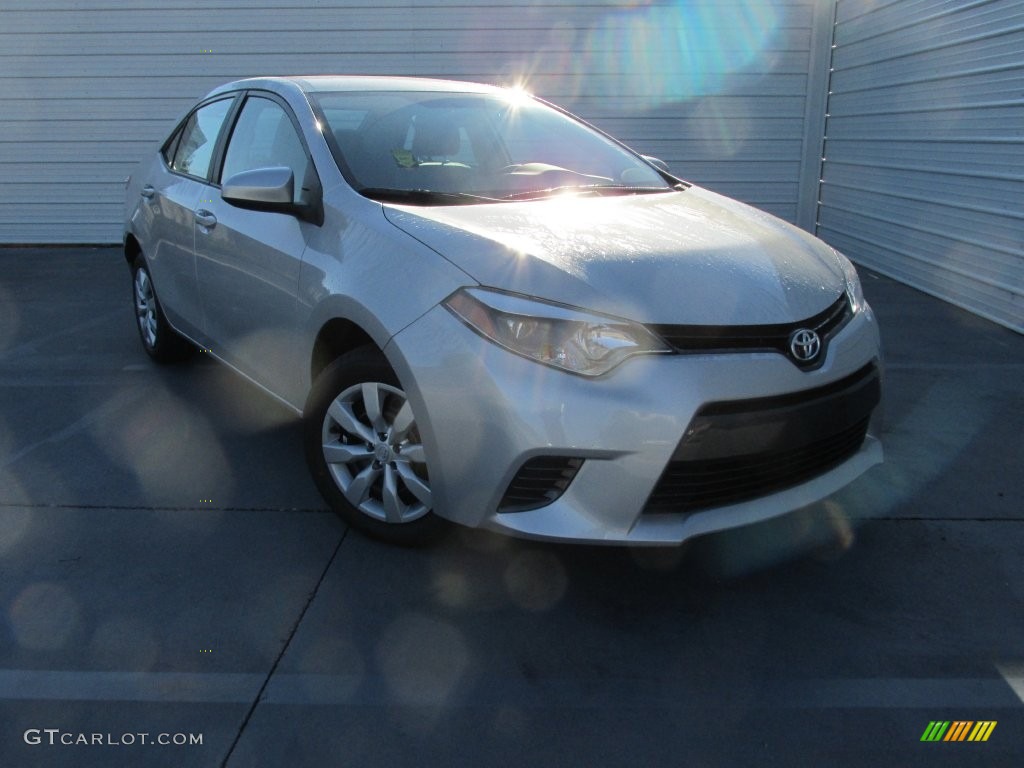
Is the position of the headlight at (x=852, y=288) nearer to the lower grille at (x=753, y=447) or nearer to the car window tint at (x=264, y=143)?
the lower grille at (x=753, y=447)

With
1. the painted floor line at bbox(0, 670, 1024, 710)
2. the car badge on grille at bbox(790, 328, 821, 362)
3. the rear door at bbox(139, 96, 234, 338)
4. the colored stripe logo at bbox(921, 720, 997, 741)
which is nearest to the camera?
the colored stripe logo at bbox(921, 720, 997, 741)

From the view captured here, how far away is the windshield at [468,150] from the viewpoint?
3.21 metres

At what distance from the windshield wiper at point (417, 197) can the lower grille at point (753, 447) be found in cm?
120

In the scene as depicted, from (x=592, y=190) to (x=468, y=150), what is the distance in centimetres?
58

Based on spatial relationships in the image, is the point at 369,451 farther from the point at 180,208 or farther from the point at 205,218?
the point at 180,208

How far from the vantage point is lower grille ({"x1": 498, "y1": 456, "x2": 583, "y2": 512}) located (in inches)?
93.6

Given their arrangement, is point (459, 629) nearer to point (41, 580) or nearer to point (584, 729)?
point (584, 729)

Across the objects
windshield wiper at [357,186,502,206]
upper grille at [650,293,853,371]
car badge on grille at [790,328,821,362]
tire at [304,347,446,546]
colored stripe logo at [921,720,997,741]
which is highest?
windshield wiper at [357,186,502,206]

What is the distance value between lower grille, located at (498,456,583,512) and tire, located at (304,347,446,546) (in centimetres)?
38

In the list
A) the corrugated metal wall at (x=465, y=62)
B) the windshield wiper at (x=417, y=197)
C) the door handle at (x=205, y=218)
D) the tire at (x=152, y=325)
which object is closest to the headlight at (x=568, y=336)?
the windshield wiper at (x=417, y=197)

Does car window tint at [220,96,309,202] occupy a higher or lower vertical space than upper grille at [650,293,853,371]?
higher

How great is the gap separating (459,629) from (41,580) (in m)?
1.37

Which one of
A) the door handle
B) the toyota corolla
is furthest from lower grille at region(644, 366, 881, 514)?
the door handle

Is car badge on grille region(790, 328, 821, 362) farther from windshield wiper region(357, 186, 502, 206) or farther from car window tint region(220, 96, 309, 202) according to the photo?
car window tint region(220, 96, 309, 202)
